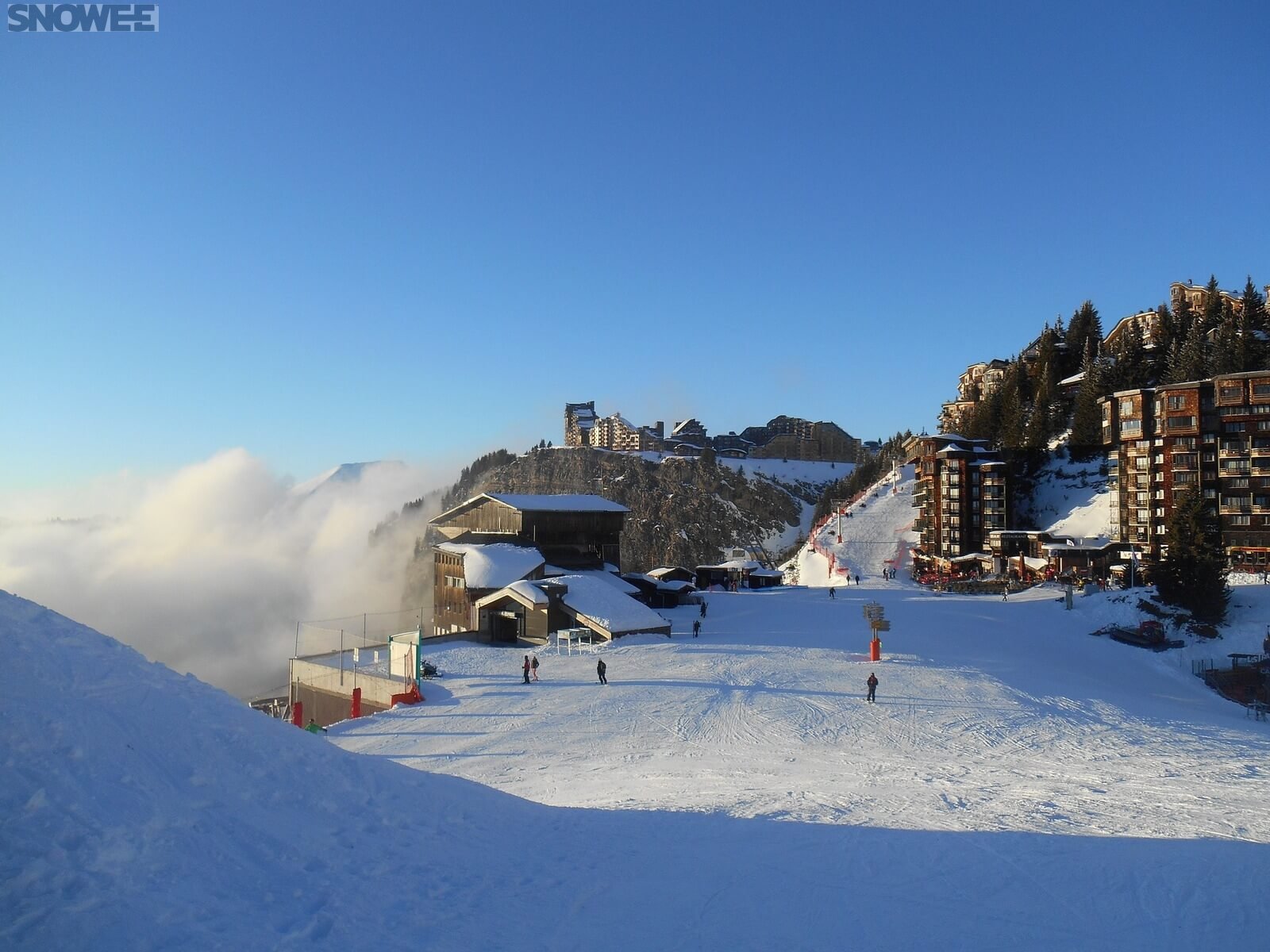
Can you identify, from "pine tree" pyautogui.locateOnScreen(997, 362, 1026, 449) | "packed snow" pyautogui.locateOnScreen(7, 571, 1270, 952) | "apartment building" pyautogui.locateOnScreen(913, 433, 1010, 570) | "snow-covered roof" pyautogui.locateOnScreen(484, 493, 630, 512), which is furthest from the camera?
"pine tree" pyautogui.locateOnScreen(997, 362, 1026, 449)

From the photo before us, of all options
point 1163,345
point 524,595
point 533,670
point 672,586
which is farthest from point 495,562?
point 1163,345

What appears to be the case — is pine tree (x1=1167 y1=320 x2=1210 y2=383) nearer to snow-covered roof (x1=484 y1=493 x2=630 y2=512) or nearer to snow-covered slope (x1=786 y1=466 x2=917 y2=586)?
snow-covered slope (x1=786 y1=466 x2=917 y2=586)

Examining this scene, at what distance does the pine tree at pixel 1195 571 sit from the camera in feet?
135

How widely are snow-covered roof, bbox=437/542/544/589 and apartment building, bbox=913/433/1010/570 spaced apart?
42.7 meters

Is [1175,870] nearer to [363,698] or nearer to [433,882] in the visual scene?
[433,882]

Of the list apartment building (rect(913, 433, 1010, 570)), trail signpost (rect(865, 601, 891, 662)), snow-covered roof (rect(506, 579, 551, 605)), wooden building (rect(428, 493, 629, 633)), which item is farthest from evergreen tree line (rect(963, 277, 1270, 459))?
snow-covered roof (rect(506, 579, 551, 605))

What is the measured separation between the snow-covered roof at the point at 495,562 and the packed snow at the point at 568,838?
23870 millimetres

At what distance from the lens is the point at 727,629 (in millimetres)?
39562

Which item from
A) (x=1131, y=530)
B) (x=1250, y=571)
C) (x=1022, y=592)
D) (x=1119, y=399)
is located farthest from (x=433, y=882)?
(x=1119, y=399)

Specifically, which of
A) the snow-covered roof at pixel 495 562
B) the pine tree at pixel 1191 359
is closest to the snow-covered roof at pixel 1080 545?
the pine tree at pixel 1191 359

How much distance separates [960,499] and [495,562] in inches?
1906

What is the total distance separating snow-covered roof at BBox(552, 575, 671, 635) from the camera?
36.9m

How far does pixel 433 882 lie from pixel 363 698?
2208 centimetres

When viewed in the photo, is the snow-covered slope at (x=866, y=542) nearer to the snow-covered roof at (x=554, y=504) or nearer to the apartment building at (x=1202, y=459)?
the apartment building at (x=1202, y=459)
